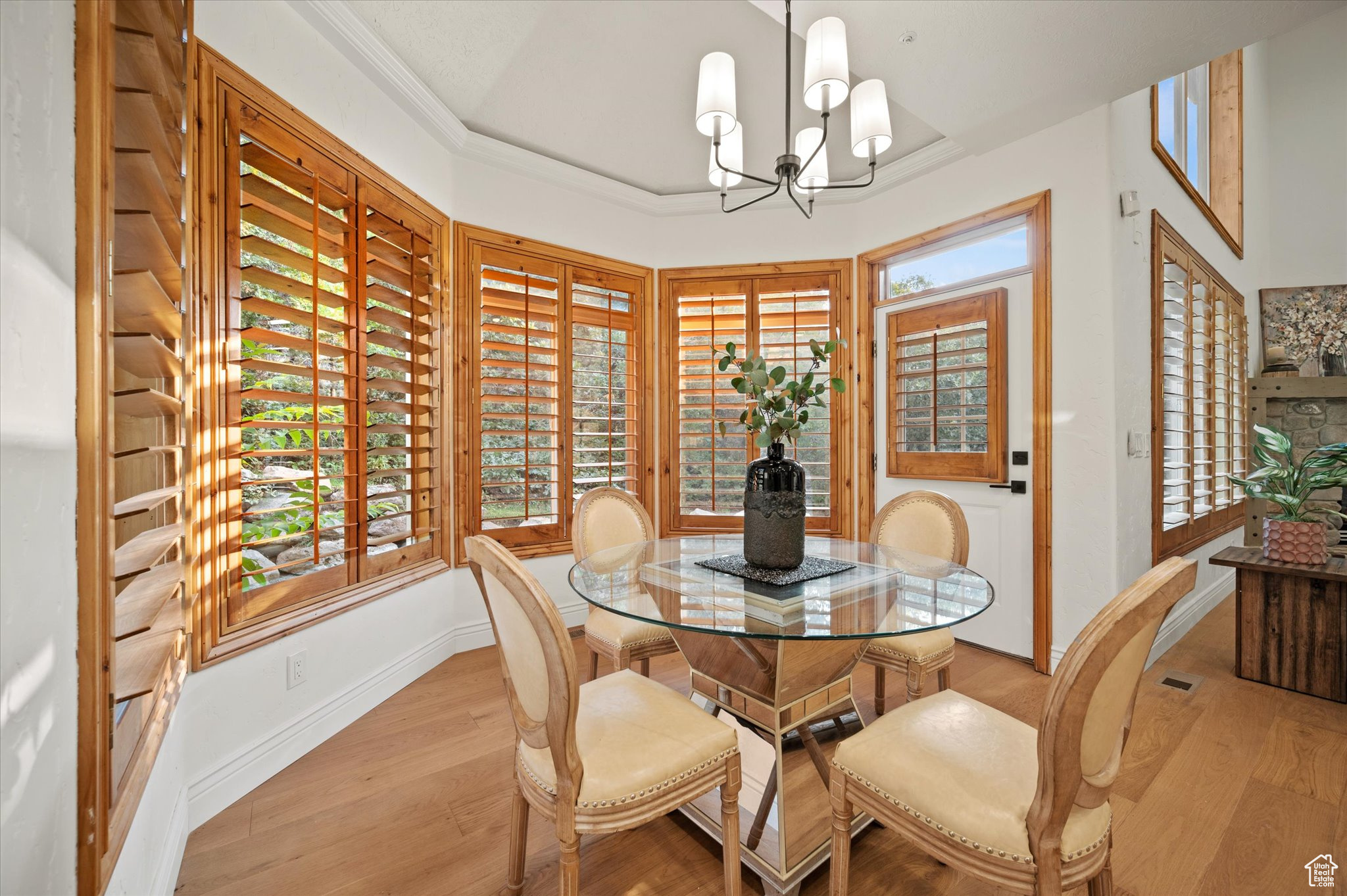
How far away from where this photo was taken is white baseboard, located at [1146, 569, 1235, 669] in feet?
9.92

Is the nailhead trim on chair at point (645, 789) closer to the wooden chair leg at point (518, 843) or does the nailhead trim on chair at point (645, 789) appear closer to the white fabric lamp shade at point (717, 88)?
the wooden chair leg at point (518, 843)

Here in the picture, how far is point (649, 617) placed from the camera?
1345mm

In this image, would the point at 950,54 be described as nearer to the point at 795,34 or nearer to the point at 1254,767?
the point at 795,34

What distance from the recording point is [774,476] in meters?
1.72

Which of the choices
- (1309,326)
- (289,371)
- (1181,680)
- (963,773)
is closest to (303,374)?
(289,371)

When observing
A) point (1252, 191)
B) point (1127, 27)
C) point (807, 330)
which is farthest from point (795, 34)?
point (1252, 191)

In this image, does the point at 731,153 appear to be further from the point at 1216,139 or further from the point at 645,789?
the point at 1216,139

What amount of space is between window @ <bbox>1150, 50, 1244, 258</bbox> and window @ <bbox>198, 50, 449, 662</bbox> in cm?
477

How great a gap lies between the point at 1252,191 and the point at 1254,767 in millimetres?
5240

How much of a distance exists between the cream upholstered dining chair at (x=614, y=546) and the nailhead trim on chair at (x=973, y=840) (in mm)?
907

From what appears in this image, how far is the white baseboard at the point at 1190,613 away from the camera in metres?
3.02

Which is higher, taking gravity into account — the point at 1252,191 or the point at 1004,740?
the point at 1252,191

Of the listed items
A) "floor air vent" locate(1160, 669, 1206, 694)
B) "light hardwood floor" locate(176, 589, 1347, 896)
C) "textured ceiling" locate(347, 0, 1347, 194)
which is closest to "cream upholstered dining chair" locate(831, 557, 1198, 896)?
"light hardwood floor" locate(176, 589, 1347, 896)

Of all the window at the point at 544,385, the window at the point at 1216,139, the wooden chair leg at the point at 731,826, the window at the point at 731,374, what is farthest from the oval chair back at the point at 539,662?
the window at the point at 1216,139
